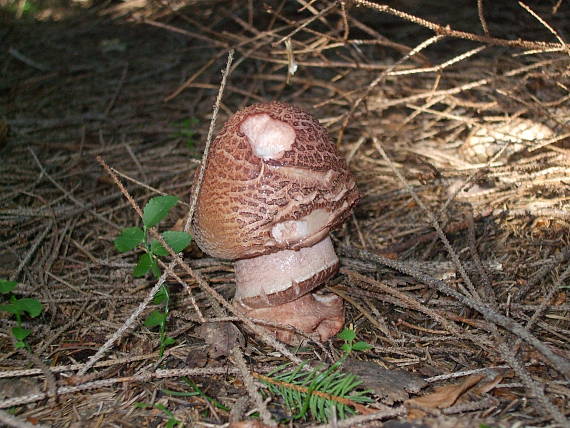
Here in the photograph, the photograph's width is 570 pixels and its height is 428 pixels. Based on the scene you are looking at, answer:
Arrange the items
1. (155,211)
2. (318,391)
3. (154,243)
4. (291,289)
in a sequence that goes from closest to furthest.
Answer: (318,391)
(155,211)
(154,243)
(291,289)

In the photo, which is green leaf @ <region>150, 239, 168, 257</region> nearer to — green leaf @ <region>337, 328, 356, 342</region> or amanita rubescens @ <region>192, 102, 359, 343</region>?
amanita rubescens @ <region>192, 102, 359, 343</region>

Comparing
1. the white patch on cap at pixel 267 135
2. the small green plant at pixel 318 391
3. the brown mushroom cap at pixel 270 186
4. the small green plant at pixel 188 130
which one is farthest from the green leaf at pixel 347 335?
the small green plant at pixel 188 130

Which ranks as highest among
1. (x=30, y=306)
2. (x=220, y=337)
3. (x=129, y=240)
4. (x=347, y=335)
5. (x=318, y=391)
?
(x=129, y=240)

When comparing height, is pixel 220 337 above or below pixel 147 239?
below

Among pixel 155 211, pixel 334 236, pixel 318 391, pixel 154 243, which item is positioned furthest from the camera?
pixel 334 236

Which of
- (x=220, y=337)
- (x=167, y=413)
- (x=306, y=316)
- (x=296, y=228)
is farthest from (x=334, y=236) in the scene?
(x=167, y=413)

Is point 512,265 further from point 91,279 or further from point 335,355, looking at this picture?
point 91,279

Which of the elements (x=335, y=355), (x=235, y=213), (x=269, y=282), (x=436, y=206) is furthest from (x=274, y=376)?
(x=436, y=206)

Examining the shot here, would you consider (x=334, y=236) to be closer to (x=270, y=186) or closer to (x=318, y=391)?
(x=270, y=186)

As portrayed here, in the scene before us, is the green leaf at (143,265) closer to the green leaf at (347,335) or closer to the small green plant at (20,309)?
the small green plant at (20,309)
